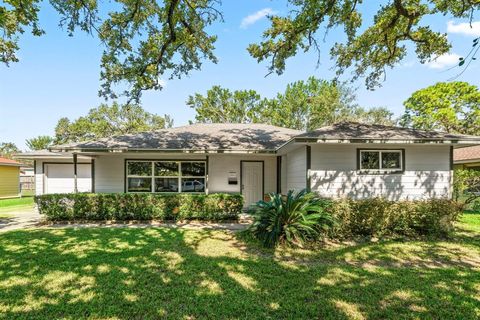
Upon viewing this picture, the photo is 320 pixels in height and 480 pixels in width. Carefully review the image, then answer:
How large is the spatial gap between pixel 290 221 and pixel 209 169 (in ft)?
20.6

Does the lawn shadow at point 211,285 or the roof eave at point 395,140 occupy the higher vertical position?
the roof eave at point 395,140

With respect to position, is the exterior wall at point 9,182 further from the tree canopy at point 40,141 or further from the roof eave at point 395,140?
the roof eave at point 395,140

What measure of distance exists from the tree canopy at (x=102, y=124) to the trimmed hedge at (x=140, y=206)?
25659 millimetres

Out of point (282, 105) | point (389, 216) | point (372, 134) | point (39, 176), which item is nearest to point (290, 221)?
point (389, 216)

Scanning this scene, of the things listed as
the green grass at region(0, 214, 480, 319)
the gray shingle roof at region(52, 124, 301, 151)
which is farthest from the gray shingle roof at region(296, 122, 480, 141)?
the green grass at region(0, 214, 480, 319)

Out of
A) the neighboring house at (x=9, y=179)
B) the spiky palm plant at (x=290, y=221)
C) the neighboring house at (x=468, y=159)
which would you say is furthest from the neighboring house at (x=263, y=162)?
the neighboring house at (x=468, y=159)

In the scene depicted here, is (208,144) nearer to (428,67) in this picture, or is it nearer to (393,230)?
(393,230)

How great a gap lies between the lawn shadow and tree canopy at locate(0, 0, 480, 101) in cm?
696

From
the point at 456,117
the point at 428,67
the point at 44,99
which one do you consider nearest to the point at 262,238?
the point at 428,67

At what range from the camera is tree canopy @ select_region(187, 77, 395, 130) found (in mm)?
30656

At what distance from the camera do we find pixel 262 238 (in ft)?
22.9

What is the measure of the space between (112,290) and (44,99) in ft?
58.0

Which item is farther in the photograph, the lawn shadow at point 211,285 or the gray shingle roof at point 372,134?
the gray shingle roof at point 372,134

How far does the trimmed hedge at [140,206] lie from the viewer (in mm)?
9891
